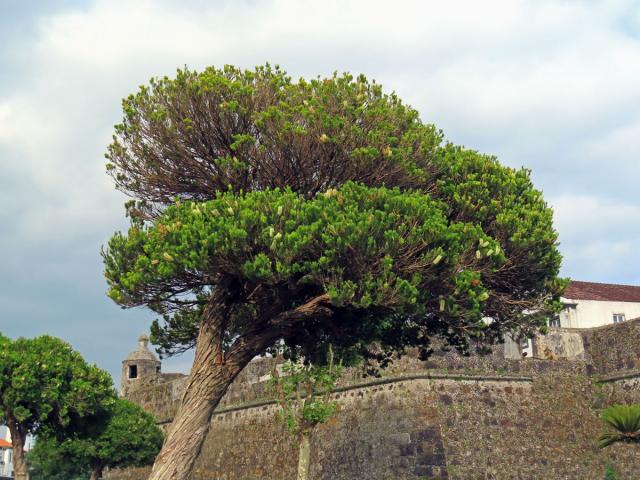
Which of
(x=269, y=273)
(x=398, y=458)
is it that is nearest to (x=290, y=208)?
(x=269, y=273)

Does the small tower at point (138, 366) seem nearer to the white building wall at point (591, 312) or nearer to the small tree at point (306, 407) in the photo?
the white building wall at point (591, 312)

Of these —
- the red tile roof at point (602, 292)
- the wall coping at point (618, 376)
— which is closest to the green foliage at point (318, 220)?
the wall coping at point (618, 376)

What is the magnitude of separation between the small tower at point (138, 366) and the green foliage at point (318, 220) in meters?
31.6

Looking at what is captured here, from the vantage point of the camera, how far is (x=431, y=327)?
19750 millimetres

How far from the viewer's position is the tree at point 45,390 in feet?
88.3

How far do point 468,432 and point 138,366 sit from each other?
107 feet

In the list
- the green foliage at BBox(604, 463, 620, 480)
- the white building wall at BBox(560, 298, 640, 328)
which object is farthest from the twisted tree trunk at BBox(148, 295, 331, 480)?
the white building wall at BBox(560, 298, 640, 328)

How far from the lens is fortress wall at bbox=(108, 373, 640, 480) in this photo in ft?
78.0

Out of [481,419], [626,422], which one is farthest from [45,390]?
[626,422]

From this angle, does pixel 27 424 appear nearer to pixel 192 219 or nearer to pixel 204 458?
pixel 204 458

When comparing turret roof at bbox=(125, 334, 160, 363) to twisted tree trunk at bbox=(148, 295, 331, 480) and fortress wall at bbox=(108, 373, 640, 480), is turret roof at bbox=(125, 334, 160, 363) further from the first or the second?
twisted tree trunk at bbox=(148, 295, 331, 480)

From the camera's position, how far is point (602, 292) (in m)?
43.9

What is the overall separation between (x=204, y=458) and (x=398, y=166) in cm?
2179

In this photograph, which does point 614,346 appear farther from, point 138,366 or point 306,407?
point 138,366
